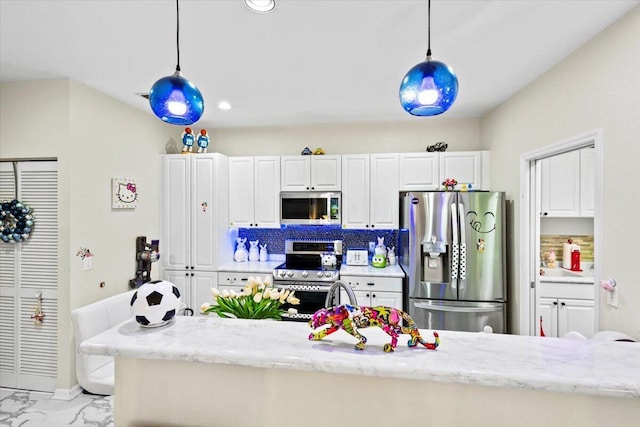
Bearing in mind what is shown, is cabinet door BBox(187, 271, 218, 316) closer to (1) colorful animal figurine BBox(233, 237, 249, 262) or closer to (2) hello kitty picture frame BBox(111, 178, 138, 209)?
(1) colorful animal figurine BBox(233, 237, 249, 262)

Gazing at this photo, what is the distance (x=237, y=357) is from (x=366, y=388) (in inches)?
16.7

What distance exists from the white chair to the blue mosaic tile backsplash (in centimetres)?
184

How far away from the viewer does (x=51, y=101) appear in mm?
2740

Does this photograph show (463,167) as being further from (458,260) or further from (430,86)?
(430,86)

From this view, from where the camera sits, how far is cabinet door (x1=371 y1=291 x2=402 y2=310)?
349 cm

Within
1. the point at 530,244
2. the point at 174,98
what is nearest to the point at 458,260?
the point at 530,244

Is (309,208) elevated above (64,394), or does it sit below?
above

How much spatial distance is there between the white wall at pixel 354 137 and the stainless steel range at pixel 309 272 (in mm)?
1214

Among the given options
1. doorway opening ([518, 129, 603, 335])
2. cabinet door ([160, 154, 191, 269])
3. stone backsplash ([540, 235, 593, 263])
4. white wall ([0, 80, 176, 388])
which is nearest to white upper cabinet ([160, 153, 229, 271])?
cabinet door ([160, 154, 191, 269])

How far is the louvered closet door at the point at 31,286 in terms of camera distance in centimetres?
280

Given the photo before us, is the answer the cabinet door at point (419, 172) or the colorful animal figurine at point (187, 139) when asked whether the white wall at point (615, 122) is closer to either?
the cabinet door at point (419, 172)

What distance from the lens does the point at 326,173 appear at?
393 centimetres

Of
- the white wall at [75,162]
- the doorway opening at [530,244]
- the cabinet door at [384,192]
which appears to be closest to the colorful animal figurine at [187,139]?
the white wall at [75,162]

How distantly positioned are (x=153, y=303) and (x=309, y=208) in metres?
2.74
